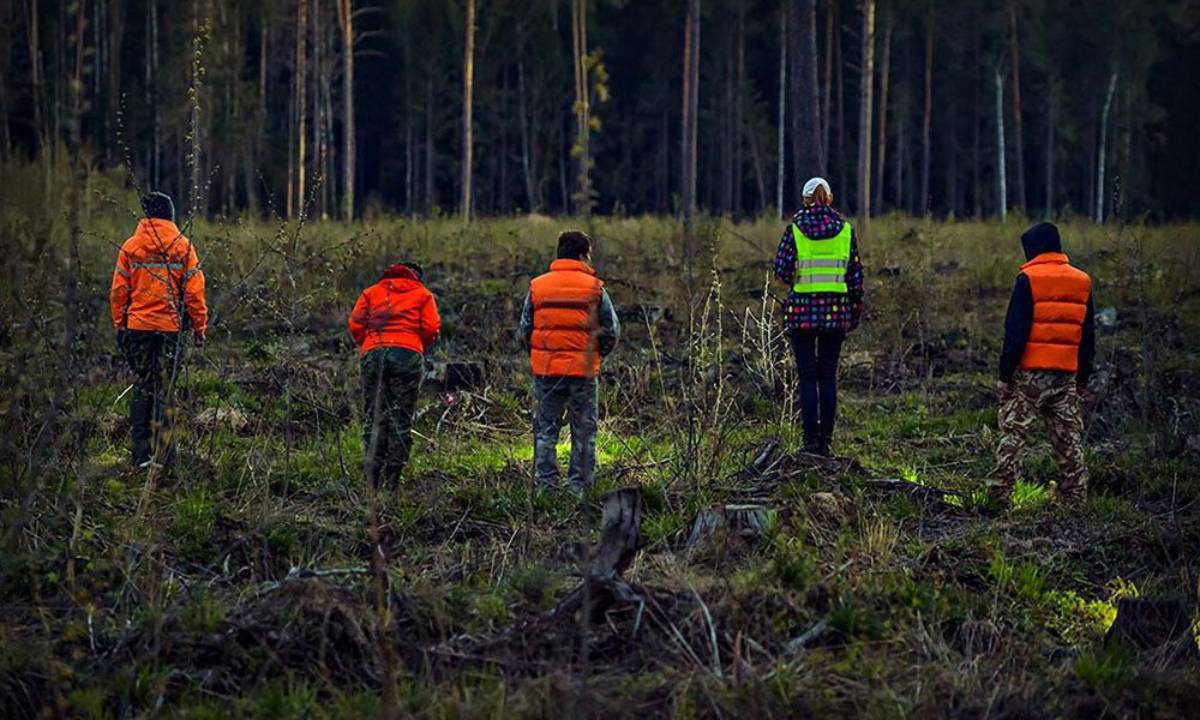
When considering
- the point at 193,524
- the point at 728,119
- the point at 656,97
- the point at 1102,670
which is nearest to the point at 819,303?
the point at 1102,670

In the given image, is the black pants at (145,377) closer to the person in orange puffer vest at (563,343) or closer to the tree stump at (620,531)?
the person in orange puffer vest at (563,343)

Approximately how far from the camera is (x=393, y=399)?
24.0ft

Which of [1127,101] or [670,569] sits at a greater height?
[1127,101]

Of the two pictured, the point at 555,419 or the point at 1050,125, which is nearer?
the point at 555,419

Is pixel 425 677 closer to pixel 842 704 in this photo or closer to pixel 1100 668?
pixel 842 704

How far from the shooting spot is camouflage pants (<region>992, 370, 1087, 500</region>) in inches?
277

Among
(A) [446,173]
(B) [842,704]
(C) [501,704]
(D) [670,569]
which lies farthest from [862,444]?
(A) [446,173]

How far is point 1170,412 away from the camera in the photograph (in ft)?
29.3

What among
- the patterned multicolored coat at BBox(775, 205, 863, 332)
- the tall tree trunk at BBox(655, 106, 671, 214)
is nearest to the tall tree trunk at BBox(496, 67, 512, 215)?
the tall tree trunk at BBox(655, 106, 671, 214)

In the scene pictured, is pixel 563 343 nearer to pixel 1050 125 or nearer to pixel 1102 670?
pixel 1102 670

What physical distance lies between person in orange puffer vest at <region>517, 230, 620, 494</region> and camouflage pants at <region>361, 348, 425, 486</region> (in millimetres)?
747

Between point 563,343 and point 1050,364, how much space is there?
9.47ft

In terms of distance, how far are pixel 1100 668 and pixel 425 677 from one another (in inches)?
95.7

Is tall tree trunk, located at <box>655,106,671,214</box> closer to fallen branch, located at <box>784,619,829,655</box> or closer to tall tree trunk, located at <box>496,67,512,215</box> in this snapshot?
tall tree trunk, located at <box>496,67,512,215</box>
